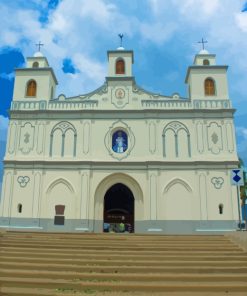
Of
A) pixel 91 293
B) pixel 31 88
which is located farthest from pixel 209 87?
pixel 91 293

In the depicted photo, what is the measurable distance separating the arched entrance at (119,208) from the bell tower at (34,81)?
30.3 ft

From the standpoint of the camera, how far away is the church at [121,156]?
24.5 m

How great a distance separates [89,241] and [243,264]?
20.6 ft

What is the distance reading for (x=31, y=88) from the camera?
28.0 m

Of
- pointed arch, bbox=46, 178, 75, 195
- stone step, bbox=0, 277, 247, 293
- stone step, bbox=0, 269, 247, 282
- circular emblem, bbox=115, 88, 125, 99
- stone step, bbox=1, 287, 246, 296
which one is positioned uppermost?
circular emblem, bbox=115, 88, 125, 99

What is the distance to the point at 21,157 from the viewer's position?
2597 cm

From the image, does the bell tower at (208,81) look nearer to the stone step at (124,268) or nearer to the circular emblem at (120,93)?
the circular emblem at (120,93)

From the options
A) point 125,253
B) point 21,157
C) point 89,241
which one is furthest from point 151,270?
point 21,157

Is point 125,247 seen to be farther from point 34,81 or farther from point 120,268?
point 34,81

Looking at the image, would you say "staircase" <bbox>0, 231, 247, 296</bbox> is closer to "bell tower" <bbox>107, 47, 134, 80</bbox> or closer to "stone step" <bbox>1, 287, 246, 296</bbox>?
"stone step" <bbox>1, 287, 246, 296</bbox>

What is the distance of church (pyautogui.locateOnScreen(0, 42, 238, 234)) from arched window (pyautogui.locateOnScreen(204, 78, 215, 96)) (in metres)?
0.08

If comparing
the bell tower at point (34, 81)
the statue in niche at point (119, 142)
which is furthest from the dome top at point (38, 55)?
the statue in niche at point (119, 142)

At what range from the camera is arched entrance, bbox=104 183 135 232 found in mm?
26766

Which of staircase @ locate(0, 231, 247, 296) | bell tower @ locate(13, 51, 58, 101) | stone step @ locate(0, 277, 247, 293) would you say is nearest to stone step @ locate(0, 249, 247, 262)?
staircase @ locate(0, 231, 247, 296)
